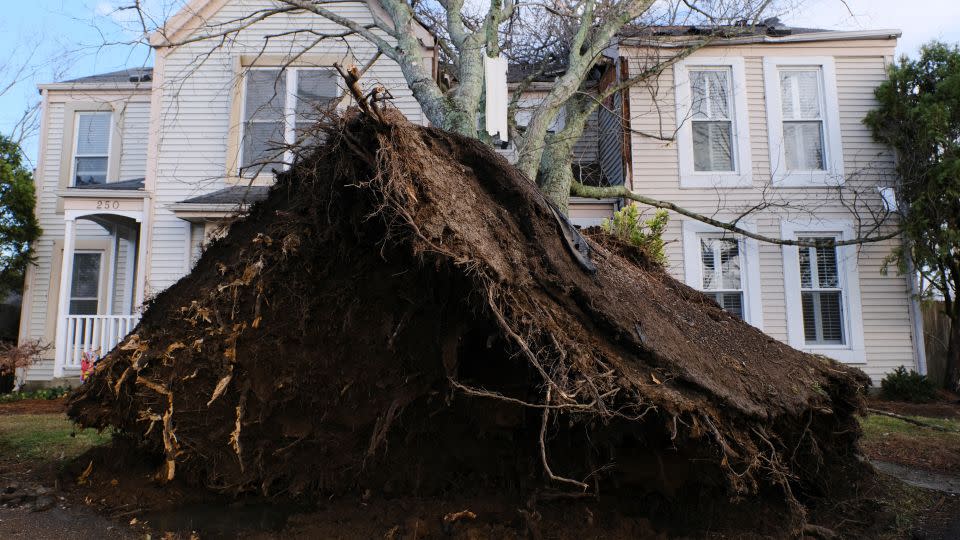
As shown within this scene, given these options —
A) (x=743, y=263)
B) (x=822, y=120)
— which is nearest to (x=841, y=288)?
(x=743, y=263)

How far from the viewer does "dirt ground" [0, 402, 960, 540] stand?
3.57 m

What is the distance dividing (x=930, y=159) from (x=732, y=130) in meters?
3.19

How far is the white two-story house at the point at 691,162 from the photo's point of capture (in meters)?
10.8

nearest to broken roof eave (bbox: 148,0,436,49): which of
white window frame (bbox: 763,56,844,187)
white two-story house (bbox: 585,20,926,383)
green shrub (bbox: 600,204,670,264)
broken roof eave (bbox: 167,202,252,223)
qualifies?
broken roof eave (bbox: 167,202,252,223)

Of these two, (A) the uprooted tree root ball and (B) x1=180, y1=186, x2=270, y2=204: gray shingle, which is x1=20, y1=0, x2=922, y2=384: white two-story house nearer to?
(B) x1=180, y1=186, x2=270, y2=204: gray shingle

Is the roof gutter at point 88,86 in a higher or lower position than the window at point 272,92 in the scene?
higher

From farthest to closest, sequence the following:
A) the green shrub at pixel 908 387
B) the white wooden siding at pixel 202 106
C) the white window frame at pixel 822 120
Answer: the white wooden siding at pixel 202 106 < the white window frame at pixel 822 120 < the green shrub at pixel 908 387

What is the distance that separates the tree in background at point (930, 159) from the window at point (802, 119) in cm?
89

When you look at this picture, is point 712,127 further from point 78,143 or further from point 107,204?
point 78,143

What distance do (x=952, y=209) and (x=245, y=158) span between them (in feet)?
40.5

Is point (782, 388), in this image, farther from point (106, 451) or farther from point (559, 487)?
point (106, 451)

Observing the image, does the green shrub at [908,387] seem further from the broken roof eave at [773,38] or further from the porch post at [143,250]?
the porch post at [143,250]

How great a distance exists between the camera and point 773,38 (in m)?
11.4

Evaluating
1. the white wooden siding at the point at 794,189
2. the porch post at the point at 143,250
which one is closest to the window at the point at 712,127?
the white wooden siding at the point at 794,189
